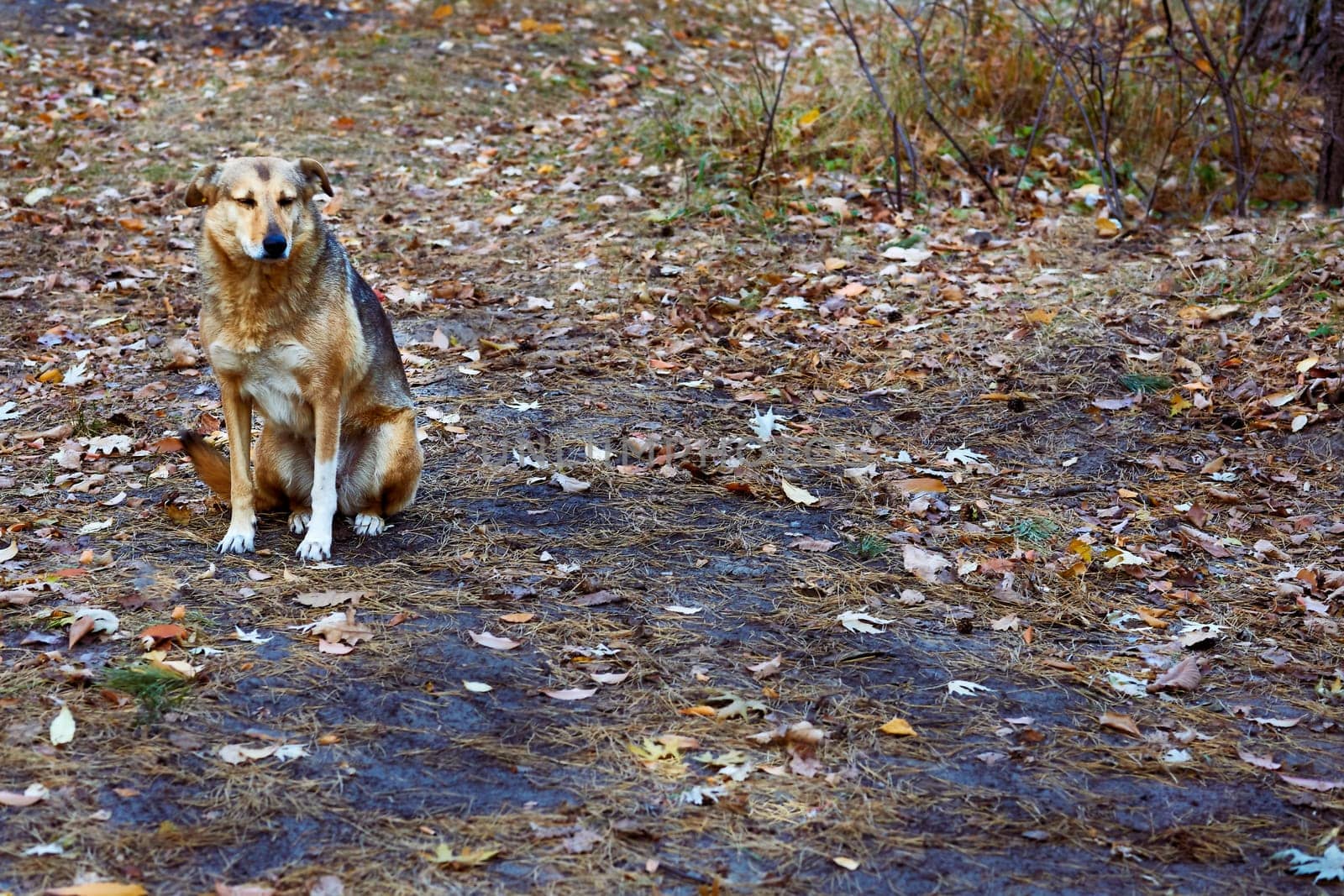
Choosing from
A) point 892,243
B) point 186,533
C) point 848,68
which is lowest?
point 186,533

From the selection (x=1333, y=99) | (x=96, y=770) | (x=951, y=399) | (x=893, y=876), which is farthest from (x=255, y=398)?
(x=1333, y=99)

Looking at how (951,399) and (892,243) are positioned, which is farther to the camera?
(892,243)

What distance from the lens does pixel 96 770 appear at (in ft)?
11.1

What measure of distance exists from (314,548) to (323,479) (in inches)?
11.3

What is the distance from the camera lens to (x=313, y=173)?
491 cm

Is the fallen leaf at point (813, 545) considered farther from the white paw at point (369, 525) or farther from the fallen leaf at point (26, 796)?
the fallen leaf at point (26, 796)

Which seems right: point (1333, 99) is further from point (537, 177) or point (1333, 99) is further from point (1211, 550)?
point (537, 177)

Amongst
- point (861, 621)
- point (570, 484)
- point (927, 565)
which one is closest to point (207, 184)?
point (570, 484)

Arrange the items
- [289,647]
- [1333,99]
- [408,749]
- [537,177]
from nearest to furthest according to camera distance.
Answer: [408,749], [289,647], [1333,99], [537,177]

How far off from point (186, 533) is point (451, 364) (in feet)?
7.76

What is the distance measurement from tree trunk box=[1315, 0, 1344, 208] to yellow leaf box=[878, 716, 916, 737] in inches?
254

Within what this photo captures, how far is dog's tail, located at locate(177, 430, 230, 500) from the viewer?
16.5 ft

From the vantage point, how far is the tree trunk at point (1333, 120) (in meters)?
7.98

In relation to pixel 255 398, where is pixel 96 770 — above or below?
below
